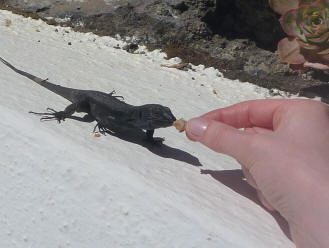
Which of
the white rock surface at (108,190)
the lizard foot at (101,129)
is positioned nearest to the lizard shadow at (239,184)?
the white rock surface at (108,190)

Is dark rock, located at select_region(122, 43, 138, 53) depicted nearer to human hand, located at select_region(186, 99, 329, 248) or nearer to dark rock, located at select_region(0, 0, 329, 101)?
dark rock, located at select_region(0, 0, 329, 101)

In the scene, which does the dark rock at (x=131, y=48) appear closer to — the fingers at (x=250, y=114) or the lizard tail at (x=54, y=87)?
the lizard tail at (x=54, y=87)

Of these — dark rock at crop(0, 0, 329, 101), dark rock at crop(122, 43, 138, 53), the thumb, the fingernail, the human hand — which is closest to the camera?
the human hand

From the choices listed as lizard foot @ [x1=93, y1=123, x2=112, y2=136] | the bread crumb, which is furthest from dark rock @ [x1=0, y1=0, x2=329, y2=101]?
the bread crumb

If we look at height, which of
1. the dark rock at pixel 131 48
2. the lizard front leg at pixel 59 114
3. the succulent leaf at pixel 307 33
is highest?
the succulent leaf at pixel 307 33

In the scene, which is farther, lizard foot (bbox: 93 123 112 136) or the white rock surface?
lizard foot (bbox: 93 123 112 136)

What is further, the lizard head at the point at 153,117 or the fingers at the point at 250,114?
the lizard head at the point at 153,117
